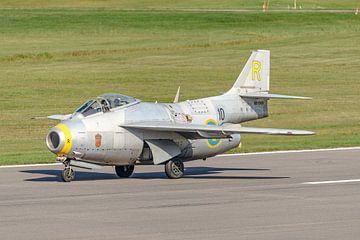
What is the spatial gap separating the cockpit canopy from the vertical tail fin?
12.6ft

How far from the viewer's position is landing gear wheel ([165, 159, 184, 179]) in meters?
24.2

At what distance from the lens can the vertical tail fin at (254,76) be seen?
27000 mm

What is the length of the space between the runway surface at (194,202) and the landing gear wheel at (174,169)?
20cm

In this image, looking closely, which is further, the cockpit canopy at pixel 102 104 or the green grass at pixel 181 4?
the green grass at pixel 181 4

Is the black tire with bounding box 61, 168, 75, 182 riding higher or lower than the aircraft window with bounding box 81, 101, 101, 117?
lower

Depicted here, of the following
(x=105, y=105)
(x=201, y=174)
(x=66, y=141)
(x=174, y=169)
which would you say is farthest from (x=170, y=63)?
(x=66, y=141)

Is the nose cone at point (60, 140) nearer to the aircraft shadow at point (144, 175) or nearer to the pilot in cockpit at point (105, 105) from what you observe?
the pilot in cockpit at point (105, 105)

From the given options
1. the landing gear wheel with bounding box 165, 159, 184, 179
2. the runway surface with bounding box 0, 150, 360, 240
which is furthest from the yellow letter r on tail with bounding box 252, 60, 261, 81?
the landing gear wheel with bounding box 165, 159, 184, 179

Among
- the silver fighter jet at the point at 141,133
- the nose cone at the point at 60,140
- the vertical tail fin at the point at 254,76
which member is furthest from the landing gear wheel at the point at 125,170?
the vertical tail fin at the point at 254,76

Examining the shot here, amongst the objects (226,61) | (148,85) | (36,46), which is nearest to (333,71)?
(226,61)

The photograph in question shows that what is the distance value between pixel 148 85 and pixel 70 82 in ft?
12.5

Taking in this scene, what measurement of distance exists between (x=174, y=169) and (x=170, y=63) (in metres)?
31.6

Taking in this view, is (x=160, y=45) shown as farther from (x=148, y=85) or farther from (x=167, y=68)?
(x=148, y=85)

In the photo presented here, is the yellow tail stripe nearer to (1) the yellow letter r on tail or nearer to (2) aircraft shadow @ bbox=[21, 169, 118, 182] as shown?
(2) aircraft shadow @ bbox=[21, 169, 118, 182]
